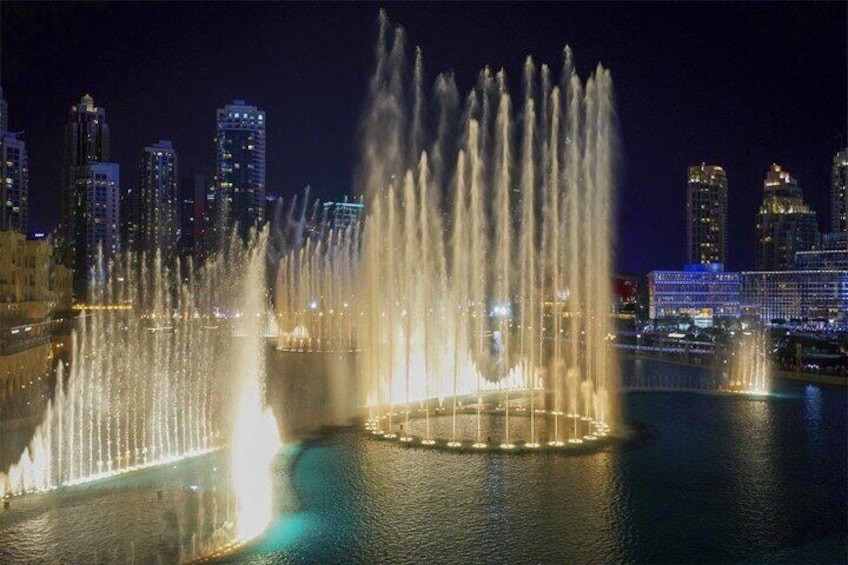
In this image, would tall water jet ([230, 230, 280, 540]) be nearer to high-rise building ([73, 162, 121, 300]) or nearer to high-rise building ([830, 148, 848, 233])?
high-rise building ([73, 162, 121, 300])

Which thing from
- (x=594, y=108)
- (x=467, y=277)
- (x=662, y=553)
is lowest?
(x=662, y=553)

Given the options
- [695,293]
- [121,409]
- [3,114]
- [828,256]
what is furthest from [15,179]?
[828,256]

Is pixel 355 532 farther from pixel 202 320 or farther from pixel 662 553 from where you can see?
pixel 202 320

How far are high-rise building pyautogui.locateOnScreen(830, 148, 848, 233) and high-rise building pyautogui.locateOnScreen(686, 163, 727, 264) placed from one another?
76.3ft

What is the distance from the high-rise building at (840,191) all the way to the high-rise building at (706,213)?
916 inches

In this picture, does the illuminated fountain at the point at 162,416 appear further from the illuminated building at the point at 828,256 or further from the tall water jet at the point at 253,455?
the illuminated building at the point at 828,256

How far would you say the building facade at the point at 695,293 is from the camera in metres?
121

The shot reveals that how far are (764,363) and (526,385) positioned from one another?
13.7m

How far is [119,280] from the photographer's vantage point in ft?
385

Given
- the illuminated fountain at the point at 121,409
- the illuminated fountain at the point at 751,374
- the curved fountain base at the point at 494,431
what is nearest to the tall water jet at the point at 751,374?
the illuminated fountain at the point at 751,374

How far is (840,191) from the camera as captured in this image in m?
167

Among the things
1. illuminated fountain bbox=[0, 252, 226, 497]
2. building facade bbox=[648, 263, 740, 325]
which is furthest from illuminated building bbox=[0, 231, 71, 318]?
building facade bbox=[648, 263, 740, 325]

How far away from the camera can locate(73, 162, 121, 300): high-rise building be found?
119375mm

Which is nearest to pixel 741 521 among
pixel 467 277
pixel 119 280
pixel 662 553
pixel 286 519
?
pixel 662 553
